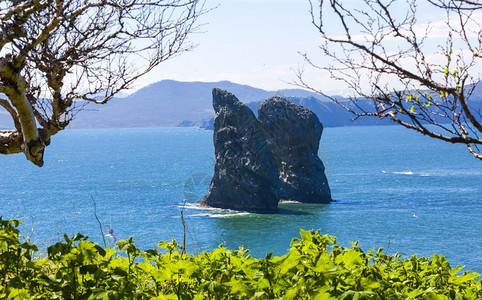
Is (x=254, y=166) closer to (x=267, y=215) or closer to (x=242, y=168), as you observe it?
(x=242, y=168)

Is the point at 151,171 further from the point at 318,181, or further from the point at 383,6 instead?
the point at 383,6

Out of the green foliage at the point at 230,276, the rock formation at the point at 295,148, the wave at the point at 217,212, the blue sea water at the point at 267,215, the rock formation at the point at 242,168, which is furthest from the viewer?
the rock formation at the point at 295,148

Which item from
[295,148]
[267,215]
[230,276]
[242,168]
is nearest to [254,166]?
[242,168]

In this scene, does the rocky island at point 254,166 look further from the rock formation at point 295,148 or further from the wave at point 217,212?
the wave at point 217,212

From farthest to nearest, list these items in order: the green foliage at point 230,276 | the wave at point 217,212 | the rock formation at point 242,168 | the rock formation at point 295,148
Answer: the rock formation at point 295,148 < the rock formation at point 242,168 < the wave at point 217,212 < the green foliage at point 230,276

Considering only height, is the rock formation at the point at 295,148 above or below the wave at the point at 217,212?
above

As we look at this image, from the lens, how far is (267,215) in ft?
201

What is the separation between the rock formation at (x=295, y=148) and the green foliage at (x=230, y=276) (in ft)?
222

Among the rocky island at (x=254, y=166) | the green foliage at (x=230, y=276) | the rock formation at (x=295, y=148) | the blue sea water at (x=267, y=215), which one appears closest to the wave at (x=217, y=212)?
the blue sea water at (x=267, y=215)

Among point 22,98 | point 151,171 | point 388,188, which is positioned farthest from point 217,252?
point 151,171

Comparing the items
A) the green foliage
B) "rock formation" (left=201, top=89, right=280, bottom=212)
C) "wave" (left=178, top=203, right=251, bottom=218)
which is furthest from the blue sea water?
the green foliage

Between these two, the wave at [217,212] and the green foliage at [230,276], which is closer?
the green foliage at [230,276]

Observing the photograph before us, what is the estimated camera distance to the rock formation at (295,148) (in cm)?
7156

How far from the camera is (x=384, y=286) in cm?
288
